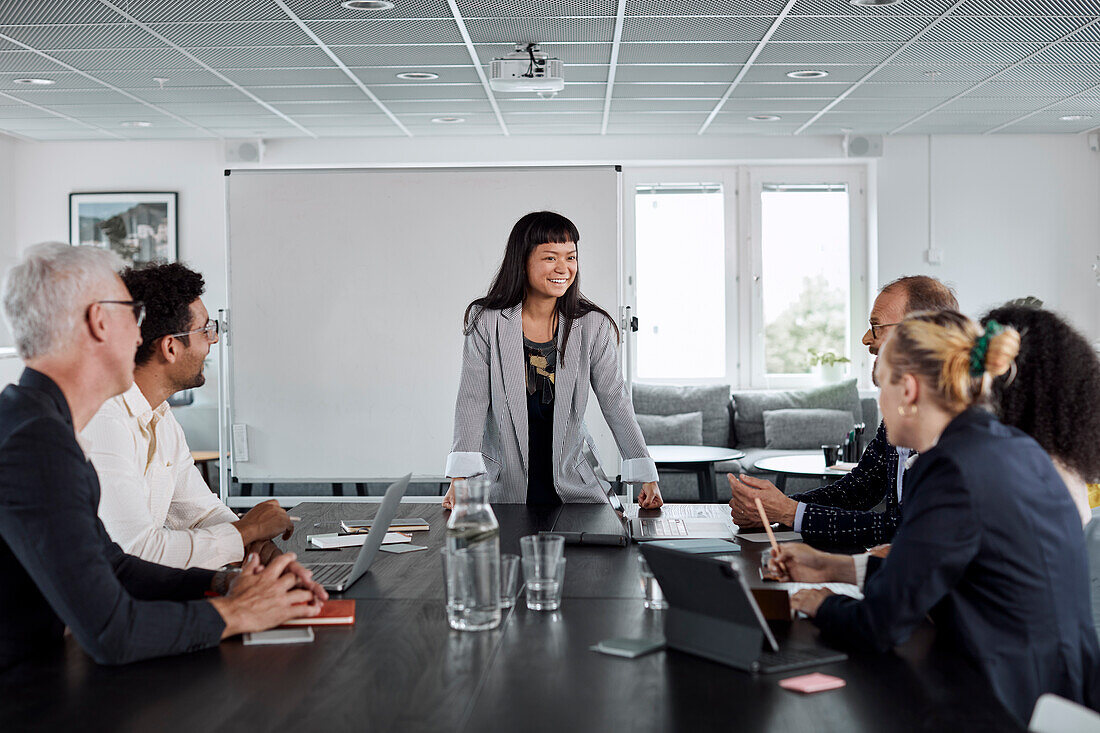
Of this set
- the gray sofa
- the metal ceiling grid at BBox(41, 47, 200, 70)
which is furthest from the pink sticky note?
the gray sofa

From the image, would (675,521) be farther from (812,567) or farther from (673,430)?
(673,430)

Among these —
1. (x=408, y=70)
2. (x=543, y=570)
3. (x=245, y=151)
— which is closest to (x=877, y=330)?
(x=543, y=570)

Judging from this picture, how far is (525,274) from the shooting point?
294 cm

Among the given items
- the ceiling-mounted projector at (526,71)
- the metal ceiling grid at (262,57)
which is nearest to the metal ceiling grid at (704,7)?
the ceiling-mounted projector at (526,71)

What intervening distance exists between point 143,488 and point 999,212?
7253 mm

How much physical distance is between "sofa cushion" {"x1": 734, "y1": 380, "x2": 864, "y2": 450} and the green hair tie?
19.1 feet

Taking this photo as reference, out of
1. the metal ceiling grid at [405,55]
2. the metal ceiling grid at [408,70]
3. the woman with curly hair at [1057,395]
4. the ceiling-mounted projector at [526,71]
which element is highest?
the metal ceiling grid at [408,70]

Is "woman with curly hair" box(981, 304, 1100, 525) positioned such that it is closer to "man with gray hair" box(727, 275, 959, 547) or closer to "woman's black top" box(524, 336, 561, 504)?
"man with gray hair" box(727, 275, 959, 547)

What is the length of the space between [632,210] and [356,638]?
675 centimetres

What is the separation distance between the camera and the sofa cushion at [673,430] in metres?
7.01

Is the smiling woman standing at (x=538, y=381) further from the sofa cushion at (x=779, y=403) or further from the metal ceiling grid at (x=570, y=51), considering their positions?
the sofa cushion at (x=779, y=403)

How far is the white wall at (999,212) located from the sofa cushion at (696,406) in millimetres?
1661

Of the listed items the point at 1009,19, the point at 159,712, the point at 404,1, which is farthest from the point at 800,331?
the point at 159,712

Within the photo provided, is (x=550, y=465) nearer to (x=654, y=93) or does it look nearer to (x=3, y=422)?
(x=3, y=422)
